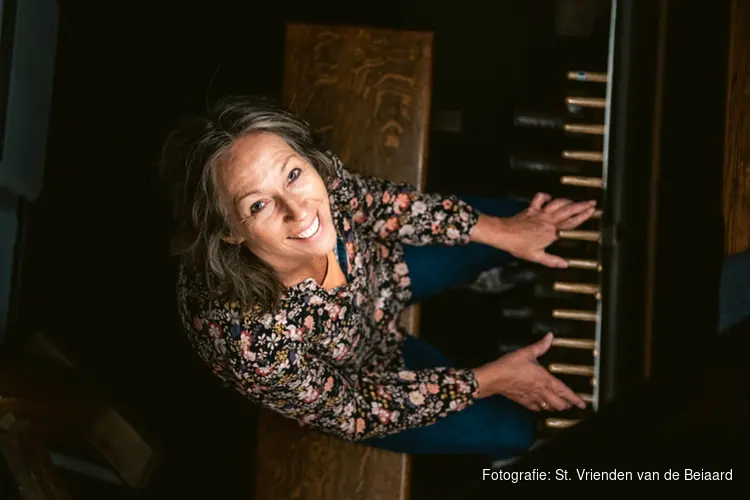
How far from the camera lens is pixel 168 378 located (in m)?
2.27

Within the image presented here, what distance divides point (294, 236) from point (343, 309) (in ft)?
0.82

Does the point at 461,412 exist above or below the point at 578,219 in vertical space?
below

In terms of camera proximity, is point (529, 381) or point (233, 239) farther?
point (529, 381)

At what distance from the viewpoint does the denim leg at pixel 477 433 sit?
1.63 metres

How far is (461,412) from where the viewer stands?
1651mm

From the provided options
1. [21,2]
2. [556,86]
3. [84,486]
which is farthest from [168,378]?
[556,86]

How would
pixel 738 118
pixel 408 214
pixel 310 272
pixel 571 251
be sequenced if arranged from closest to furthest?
1. pixel 738 118
2. pixel 310 272
3. pixel 408 214
4. pixel 571 251

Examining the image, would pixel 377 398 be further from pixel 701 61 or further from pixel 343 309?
pixel 701 61

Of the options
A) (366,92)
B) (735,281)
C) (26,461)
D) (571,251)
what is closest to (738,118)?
(735,281)

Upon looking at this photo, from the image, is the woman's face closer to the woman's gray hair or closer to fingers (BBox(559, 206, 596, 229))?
the woman's gray hair

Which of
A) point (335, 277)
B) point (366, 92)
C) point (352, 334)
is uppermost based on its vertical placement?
point (366, 92)

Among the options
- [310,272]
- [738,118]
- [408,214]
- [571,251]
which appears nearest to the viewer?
[738,118]

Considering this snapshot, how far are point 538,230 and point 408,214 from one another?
30cm

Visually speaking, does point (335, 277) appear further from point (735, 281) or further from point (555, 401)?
point (735, 281)
